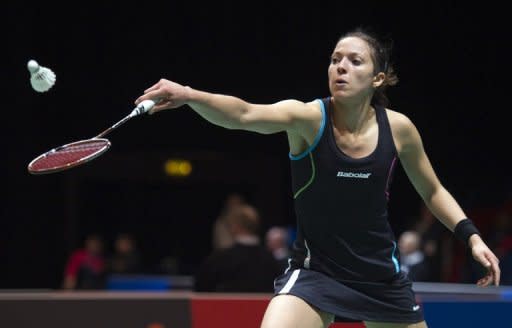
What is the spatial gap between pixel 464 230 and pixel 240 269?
2.23 metres

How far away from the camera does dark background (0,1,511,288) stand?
37.0 feet

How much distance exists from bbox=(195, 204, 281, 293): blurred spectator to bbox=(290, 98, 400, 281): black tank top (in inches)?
87.0

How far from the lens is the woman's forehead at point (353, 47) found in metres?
3.85

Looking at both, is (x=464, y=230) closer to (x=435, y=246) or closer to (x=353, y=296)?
(x=353, y=296)

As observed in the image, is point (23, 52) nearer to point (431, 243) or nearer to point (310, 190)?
point (431, 243)

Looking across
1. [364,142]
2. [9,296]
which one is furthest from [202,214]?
[364,142]

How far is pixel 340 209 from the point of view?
12.2 ft

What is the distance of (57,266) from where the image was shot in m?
11.8

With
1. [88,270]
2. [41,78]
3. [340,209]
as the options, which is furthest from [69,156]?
[88,270]

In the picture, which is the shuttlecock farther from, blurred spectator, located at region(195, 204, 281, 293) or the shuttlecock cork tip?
blurred spectator, located at region(195, 204, 281, 293)

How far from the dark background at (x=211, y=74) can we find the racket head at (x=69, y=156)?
7.85 m

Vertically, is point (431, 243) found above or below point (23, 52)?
below

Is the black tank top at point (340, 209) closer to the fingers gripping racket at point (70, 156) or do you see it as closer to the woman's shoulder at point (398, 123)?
the woman's shoulder at point (398, 123)

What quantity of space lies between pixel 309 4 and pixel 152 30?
1.82 m
